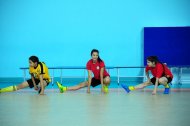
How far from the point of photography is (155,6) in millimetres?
9312

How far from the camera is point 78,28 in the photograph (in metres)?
9.43

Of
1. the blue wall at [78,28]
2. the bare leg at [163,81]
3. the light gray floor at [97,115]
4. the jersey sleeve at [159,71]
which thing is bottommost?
the light gray floor at [97,115]

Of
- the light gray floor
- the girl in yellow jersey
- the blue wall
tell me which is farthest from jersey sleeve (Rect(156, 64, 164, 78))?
the blue wall

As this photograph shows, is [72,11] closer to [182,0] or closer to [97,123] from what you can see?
[182,0]

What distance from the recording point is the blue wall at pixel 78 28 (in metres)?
9.32

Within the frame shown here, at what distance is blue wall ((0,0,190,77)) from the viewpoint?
932 centimetres

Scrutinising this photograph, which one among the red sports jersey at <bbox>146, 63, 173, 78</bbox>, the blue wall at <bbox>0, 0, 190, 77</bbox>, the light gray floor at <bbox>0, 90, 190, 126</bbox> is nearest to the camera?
the light gray floor at <bbox>0, 90, 190, 126</bbox>

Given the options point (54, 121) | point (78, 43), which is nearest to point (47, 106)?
point (54, 121)

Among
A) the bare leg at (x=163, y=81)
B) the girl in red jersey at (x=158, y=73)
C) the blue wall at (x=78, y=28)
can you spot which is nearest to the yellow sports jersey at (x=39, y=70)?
the girl in red jersey at (x=158, y=73)

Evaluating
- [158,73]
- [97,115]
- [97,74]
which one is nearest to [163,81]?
[158,73]

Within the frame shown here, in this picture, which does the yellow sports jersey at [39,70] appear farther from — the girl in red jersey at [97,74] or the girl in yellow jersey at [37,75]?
the girl in red jersey at [97,74]

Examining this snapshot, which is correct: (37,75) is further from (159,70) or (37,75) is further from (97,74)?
(159,70)

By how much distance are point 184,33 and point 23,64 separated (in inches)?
189

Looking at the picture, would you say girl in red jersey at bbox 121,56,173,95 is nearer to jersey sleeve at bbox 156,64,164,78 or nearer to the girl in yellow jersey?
jersey sleeve at bbox 156,64,164,78
